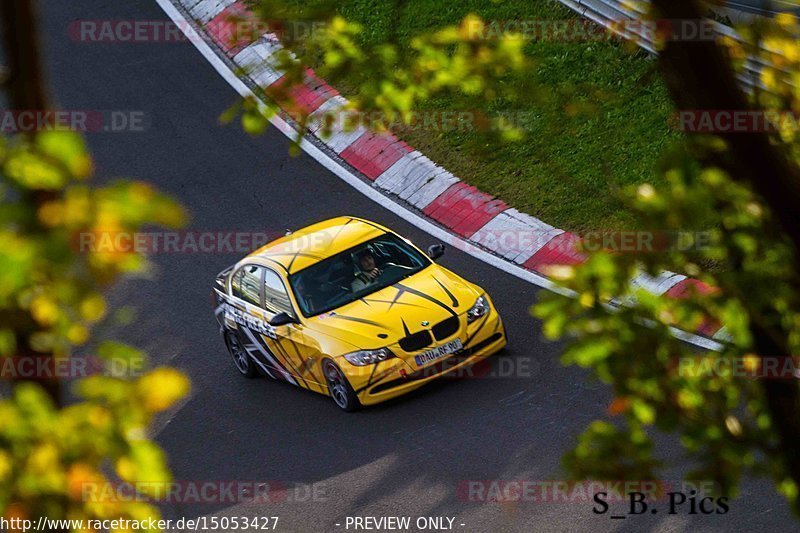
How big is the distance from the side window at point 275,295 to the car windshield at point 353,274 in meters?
0.13

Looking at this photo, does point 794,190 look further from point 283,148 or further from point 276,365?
point 283,148

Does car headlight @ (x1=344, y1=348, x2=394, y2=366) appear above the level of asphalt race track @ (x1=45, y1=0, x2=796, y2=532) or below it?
above

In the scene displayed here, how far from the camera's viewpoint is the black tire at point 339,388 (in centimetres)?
1191

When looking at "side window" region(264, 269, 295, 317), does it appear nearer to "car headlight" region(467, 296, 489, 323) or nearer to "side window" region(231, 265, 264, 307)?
"side window" region(231, 265, 264, 307)

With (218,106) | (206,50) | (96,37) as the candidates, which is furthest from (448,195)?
(96,37)

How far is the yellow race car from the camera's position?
1182cm

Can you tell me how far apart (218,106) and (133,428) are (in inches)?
658

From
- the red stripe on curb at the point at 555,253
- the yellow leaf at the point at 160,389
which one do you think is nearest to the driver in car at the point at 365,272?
the red stripe on curb at the point at 555,253

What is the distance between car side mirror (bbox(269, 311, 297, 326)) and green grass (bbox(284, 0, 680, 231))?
2.93m

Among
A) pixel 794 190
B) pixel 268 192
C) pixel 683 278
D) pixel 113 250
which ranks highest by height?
pixel 113 250

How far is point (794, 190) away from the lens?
427cm
